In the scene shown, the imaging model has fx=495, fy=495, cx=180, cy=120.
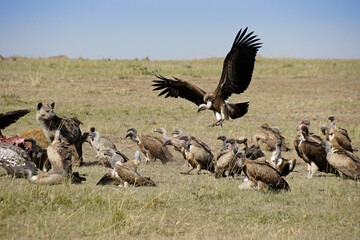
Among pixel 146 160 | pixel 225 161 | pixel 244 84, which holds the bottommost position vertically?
pixel 146 160

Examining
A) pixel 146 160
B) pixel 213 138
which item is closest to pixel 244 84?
pixel 213 138

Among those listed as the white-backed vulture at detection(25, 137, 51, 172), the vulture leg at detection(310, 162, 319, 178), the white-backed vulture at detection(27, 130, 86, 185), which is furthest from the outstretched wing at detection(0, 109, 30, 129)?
the vulture leg at detection(310, 162, 319, 178)

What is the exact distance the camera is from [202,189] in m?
7.00

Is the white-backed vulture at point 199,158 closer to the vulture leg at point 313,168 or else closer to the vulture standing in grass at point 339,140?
the vulture leg at point 313,168

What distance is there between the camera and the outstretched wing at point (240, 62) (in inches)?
407

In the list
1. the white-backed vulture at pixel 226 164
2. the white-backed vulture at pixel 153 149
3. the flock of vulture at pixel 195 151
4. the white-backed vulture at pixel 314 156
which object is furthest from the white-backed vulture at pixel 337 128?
the white-backed vulture at pixel 153 149

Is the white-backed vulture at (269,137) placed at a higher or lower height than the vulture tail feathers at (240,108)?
lower

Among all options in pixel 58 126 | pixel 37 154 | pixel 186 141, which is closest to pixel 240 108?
pixel 186 141

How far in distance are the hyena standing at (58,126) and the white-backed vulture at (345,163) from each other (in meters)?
4.35

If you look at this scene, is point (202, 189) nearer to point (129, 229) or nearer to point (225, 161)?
point (225, 161)

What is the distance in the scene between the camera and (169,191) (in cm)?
664

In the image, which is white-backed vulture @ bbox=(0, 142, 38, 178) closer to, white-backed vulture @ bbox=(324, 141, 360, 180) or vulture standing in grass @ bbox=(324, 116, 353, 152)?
white-backed vulture @ bbox=(324, 141, 360, 180)

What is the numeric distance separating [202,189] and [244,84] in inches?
A: 172

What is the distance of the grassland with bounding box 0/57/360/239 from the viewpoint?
520 centimetres
